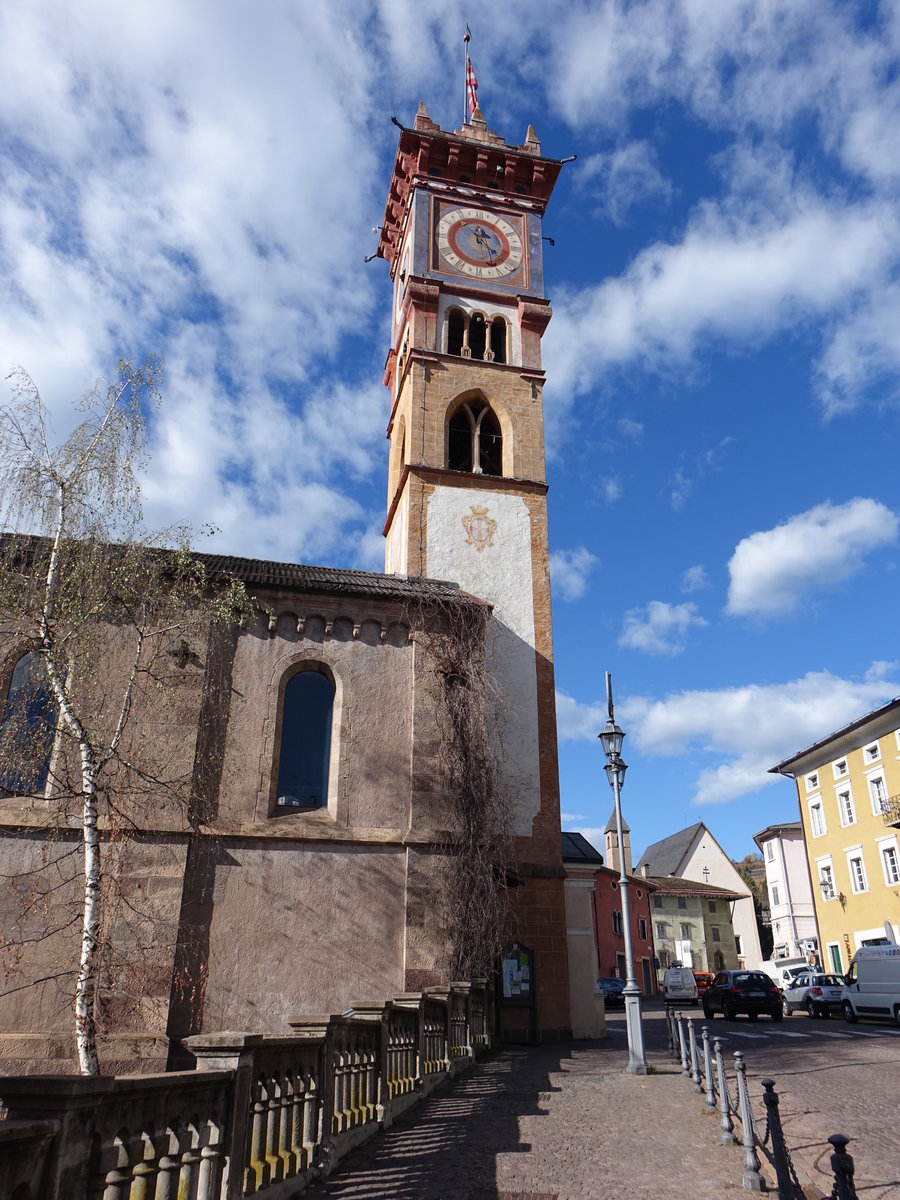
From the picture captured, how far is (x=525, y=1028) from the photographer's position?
19.3 metres

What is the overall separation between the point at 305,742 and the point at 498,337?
1554cm

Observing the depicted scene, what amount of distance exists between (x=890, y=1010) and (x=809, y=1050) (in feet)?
28.8

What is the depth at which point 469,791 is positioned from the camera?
18578mm

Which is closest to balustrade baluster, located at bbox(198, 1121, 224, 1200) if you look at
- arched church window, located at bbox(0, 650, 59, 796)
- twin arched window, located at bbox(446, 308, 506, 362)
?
arched church window, located at bbox(0, 650, 59, 796)

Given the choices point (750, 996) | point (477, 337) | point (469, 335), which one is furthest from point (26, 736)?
point (750, 996)

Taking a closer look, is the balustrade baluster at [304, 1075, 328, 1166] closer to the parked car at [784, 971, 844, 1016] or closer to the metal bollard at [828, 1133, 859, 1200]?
the metal bollard at [828, 1133, 859, 1200]

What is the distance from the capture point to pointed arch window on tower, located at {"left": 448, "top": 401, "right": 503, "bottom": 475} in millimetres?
26344

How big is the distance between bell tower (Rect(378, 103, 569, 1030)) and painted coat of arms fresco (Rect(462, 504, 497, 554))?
0.11 ft

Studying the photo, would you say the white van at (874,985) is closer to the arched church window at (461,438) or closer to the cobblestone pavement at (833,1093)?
the cobblestone pavement at (833,1093)

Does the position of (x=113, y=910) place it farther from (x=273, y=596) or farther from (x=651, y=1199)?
(x=651, y=1199)

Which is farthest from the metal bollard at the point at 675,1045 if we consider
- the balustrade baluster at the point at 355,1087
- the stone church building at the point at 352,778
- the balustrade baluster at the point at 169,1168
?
the balustrade baluster at the point at 169,1168

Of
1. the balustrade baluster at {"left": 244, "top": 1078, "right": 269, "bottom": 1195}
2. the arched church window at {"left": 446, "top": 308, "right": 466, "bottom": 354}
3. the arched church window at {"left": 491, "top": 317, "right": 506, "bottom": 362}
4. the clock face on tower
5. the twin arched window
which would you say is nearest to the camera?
the balustrade baluster at {"left": 244, "top": 1078, "right": 269, "bottom": 1195}

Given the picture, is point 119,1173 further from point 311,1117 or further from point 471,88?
point 471,88

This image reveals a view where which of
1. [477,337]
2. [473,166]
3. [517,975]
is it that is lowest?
[517,975]
